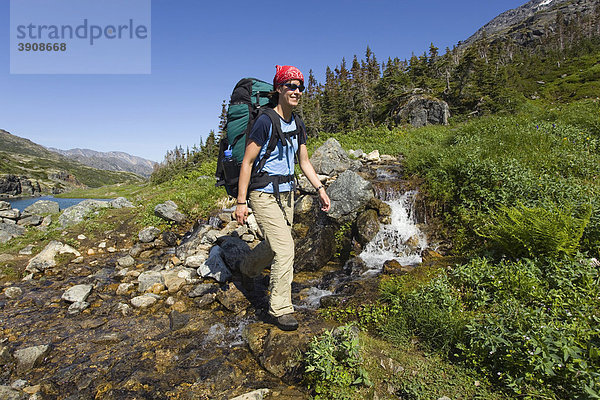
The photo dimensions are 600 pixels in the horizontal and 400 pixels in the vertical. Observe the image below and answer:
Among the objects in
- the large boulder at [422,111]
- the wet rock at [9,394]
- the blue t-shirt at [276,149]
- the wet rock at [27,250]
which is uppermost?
the large boulder at [422,111]

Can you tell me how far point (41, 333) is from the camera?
517cm

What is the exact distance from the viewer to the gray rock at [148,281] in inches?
262

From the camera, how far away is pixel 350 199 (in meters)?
8.89

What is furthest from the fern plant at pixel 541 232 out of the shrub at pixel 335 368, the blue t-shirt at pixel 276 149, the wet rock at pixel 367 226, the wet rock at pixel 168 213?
the wet rock at pixel 168 213

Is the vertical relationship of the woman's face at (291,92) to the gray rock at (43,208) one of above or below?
Result: above

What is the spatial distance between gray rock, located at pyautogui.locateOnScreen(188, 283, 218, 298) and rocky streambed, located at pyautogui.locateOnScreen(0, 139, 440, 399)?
0.02 metres

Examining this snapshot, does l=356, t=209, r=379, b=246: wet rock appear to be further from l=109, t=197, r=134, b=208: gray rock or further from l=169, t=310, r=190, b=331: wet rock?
l=109, t=197, r=134, b=208: gray rock

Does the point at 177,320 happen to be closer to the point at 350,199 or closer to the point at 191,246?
the point at 191,246

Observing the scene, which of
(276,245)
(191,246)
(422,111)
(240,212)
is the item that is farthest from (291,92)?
(422,111)

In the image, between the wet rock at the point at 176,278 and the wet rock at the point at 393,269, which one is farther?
the wet rock at the point at 176,278

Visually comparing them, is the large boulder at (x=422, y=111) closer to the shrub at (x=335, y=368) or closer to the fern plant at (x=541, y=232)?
the fern plant at (x=541, y=232)

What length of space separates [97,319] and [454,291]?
6710 millimetres

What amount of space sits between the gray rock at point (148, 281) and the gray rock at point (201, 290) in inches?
43.6

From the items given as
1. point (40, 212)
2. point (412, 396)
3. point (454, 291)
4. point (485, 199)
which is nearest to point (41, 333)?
point (412, 396)
